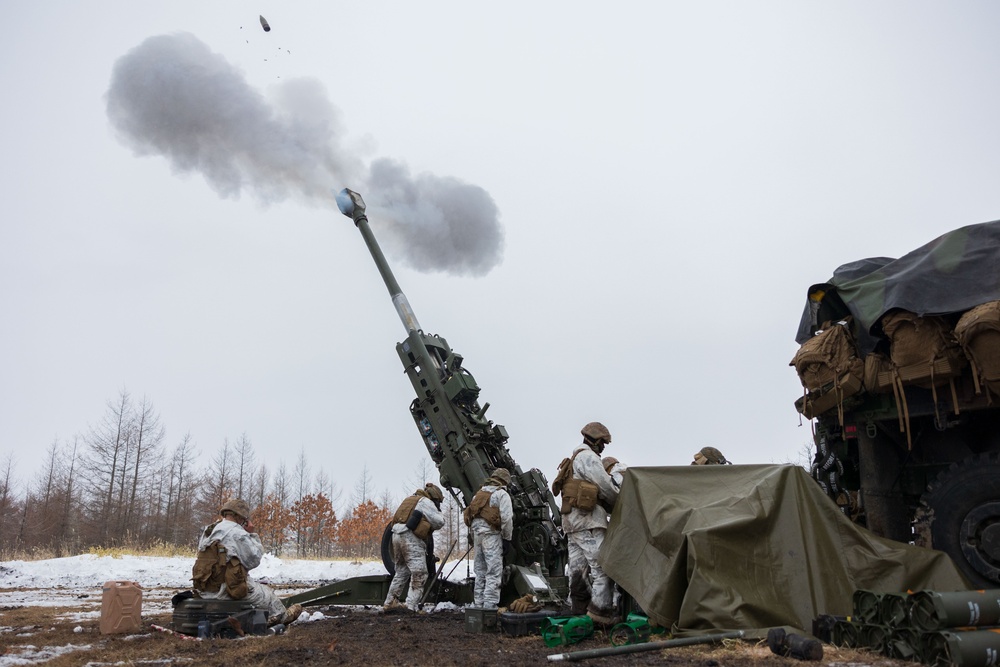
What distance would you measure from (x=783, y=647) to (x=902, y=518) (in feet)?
9.26

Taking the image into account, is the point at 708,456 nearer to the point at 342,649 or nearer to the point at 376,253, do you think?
the point at 342,649

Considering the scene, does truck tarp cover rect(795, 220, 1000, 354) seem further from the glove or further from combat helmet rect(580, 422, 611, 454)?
the glove

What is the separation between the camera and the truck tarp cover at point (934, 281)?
19.6ft

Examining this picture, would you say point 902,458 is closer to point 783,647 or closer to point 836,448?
point 836,448

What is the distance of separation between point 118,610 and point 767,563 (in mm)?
6309

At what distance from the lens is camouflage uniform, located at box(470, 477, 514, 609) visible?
8688 mm

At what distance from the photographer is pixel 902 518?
6578mm

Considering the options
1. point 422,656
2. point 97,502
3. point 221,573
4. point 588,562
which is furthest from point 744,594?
point 97,502

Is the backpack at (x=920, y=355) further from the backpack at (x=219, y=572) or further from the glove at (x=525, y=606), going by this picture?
the backpack at (x=219, y=572)

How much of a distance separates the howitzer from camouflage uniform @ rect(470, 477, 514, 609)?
39 cm

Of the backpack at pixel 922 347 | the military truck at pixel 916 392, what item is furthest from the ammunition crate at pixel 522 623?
the backpack at pixel 922 347

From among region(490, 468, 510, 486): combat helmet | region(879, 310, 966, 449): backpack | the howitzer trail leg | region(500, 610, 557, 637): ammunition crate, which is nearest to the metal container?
region(879, 310, 966, 449): backpack

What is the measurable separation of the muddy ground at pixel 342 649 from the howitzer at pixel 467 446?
207cm

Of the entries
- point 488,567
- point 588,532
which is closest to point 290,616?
point 488,567
